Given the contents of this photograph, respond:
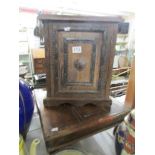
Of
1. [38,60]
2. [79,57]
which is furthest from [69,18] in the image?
[38,60]

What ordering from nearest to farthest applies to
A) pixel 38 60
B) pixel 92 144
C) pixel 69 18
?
pixel 69 18 → pixel 92 144 → pixel 38 60

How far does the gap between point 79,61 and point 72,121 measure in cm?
33

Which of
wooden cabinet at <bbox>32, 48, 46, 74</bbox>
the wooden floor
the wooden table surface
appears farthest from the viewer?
wooden cabinet at <bbox>32, 48, 46, 74</bbox>

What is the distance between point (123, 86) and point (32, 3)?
2.25 metres

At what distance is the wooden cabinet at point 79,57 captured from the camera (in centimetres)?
74

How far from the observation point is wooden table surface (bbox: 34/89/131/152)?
713 mm

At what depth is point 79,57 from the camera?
80cm

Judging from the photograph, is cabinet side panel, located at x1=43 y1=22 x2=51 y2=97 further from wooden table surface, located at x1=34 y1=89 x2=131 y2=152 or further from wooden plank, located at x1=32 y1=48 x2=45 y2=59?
wooden plank, located at x1=32 y1=48 x2=45 y2=59

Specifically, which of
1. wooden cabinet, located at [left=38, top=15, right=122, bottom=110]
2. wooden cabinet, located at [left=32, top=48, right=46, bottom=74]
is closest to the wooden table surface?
wooden cabinet, located at [left=38, top=15, right=122, bottom=110]

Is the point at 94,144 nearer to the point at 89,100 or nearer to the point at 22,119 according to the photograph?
the point at 89,100

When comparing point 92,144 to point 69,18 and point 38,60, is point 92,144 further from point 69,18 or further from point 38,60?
point 38,60

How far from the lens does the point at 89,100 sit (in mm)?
895

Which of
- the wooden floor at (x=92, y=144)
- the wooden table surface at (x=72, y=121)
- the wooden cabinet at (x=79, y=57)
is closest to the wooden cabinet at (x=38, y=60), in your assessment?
the wooden floor at (x=92, y=144)

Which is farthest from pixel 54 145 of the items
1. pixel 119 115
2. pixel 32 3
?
pixel 32 3
